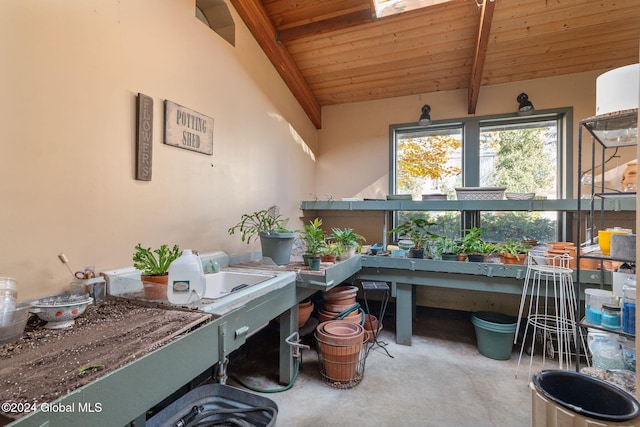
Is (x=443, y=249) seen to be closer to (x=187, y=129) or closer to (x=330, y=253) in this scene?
(x=330, y=253)

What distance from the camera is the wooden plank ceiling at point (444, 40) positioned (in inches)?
105

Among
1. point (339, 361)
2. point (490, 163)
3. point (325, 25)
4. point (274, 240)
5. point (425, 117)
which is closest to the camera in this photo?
point (339, 361)

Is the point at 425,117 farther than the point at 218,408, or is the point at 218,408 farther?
the point at 425,117

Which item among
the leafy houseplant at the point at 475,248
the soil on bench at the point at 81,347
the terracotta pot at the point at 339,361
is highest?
the leafy houseplant at the point at 475,248

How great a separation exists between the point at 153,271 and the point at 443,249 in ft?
8.53

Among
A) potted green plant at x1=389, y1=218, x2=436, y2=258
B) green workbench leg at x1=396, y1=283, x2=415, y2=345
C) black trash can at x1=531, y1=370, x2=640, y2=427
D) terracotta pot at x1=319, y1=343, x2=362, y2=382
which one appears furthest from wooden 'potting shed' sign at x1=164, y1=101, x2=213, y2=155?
black trash can at x1=531, y1=370, x2=640, y2=427

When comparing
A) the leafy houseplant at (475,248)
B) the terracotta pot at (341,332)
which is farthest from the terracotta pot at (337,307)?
the leafy houseplant at (475,248)

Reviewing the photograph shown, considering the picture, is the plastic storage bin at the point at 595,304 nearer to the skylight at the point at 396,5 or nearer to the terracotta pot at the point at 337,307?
the terracotta pot at the point at 337,307

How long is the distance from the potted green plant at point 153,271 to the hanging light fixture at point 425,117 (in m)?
3.22

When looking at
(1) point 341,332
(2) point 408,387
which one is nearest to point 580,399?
(2) point 408,387

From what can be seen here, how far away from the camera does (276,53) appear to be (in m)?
3.20

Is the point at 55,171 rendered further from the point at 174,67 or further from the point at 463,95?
the point at 463,95

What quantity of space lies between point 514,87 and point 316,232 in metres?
2.89

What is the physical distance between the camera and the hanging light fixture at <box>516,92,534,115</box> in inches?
131
